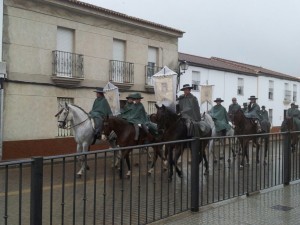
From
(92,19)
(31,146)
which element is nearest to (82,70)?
(92,19)

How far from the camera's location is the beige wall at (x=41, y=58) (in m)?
15.1

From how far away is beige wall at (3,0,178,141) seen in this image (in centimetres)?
1509

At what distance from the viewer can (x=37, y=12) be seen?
52.3 ft

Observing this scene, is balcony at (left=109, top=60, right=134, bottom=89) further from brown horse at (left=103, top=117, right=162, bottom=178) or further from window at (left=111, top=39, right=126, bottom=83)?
brown horse at (left=103, top=117, right=162, bottom=178)

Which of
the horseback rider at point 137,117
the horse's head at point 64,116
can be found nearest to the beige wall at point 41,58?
the horse's head at point 64,116

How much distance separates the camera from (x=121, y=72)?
19594 millimetres

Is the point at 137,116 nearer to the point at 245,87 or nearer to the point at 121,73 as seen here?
the point at 121,73

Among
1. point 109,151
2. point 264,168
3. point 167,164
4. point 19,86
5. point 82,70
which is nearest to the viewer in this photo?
point 109,151

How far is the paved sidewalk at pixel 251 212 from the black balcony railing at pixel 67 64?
35.9 feet

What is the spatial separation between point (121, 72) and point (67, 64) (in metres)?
3.25

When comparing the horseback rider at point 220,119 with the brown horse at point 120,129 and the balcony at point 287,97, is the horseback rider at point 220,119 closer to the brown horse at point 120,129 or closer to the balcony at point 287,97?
the brown horse at point 120,129

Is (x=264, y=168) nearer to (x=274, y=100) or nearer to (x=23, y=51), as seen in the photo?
(x=23, y=51)

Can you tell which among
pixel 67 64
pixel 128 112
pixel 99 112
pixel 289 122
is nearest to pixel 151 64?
pixel 67 64

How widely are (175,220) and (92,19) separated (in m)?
13.7
